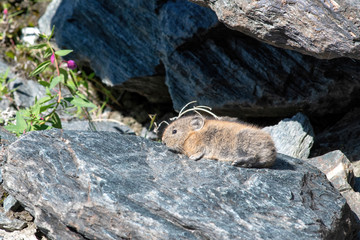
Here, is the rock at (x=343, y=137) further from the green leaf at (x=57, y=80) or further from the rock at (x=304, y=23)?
the green leaf at (x=57, y=80)

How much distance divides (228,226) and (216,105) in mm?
4268

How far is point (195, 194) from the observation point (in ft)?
16.4

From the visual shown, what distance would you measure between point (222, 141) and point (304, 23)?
1.92 metres

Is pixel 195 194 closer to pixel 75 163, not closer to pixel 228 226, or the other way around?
pixel 228 226

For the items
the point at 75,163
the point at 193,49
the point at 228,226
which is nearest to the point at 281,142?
the point at 193,49

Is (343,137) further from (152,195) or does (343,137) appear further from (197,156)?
(152,195)

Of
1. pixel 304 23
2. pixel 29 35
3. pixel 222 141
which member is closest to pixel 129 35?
pixel 29 35

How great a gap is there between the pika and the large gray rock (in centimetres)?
206

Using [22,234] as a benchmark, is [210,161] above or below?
above

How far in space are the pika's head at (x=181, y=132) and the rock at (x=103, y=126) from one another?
2930 millimetres

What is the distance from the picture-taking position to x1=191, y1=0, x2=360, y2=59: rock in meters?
5.54

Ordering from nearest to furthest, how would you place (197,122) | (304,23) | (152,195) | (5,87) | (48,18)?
1. (152,195)
2. (304,23)
3. (197,122)
4. (5,87)
5. (48,18)

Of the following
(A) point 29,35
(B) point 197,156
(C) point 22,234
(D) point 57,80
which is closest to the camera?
(C) point 22,234

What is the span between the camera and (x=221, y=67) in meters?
8.45
